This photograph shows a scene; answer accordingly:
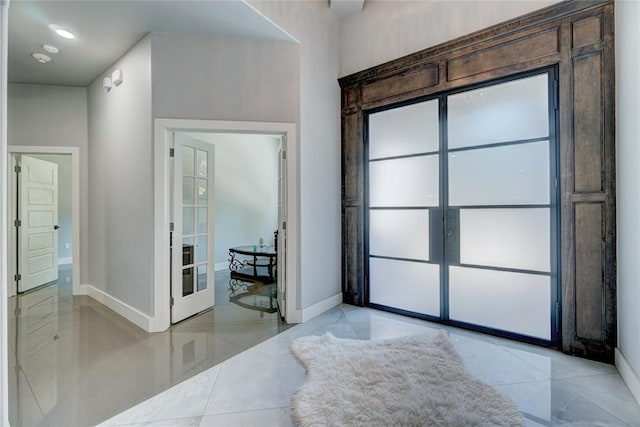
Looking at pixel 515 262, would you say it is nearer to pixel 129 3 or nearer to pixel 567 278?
pixel 567 278

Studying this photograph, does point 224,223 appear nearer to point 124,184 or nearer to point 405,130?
point 124,184

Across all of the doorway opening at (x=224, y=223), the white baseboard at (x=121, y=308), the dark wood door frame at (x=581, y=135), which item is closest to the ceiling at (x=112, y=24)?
the doorway opening at (x=224, y=223)

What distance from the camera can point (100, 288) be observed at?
13.1 feet

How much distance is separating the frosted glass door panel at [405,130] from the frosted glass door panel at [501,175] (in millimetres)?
362

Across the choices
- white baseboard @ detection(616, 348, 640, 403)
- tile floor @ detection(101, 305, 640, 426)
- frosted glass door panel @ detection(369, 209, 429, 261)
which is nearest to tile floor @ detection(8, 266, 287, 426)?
tile floor @ detection(101, 305, 640, 426)

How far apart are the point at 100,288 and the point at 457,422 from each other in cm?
428

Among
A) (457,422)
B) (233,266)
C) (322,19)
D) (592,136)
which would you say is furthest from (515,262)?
(233,266)

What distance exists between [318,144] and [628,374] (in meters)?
3.12

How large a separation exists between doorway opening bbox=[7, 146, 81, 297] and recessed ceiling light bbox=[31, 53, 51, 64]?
1139 mm

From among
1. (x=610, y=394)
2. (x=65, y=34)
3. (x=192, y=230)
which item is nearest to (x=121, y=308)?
(x=192, y=230)

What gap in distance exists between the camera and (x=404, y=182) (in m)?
3.45

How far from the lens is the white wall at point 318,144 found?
10.6 ft

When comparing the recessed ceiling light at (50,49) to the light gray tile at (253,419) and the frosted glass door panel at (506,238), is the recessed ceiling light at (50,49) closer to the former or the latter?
the light gray tile at (253,419)

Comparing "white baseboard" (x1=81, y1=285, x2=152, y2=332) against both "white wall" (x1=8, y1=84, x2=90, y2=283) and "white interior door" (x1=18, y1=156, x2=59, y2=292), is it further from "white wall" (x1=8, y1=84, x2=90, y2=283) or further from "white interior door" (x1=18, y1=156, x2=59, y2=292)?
"white interior door" (x1=18, y1=156, x2=59, y2=292)
